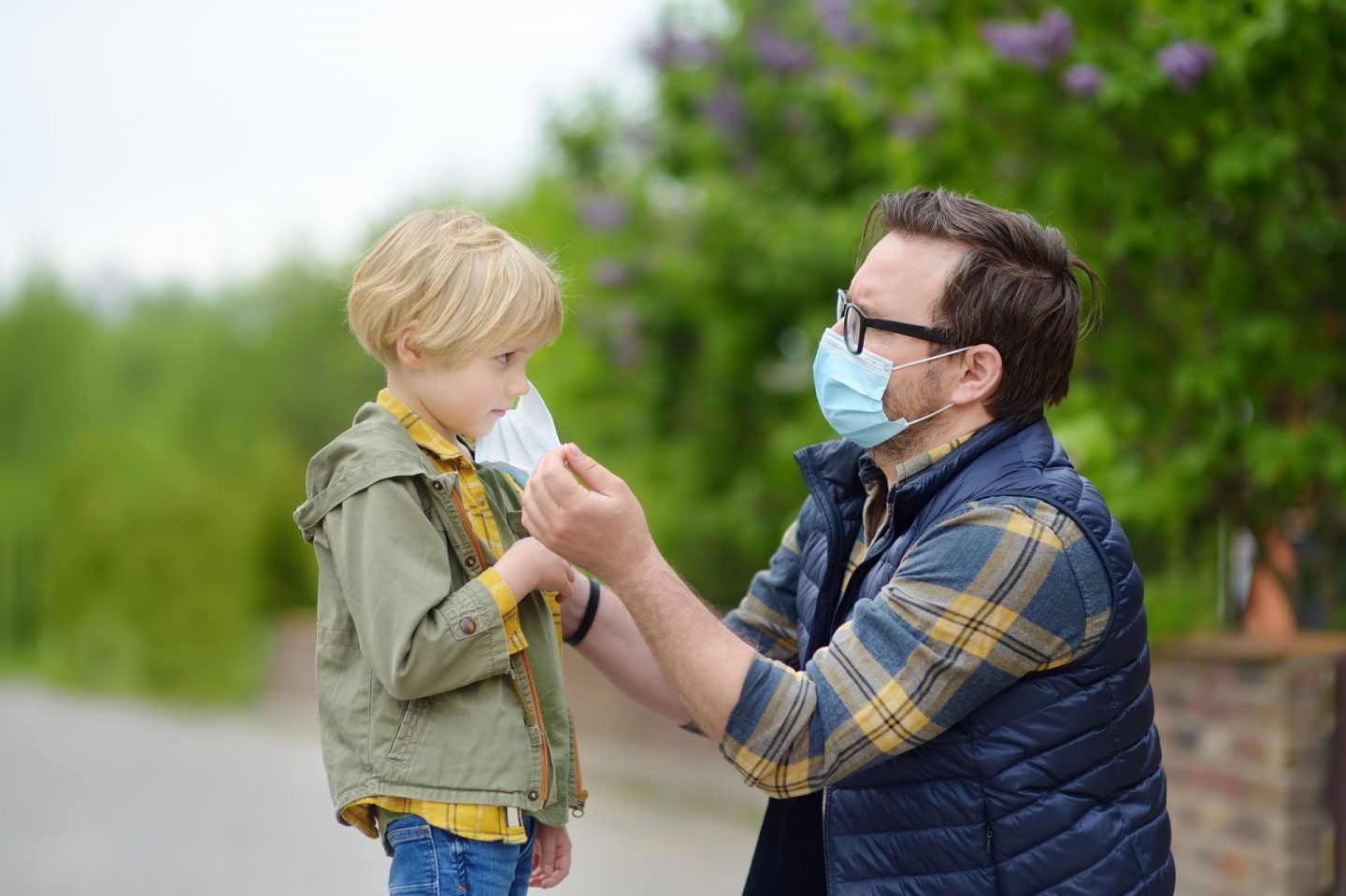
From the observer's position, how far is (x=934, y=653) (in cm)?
217

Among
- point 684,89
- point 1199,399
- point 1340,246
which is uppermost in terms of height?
point 684,89

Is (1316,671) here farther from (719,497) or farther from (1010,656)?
(719,497)

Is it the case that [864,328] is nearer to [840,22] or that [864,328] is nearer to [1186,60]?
[1186,60]

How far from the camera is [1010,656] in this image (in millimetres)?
2176

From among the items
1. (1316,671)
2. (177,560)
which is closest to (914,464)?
(1316,671)

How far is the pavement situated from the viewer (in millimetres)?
7302

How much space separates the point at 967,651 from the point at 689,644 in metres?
0.43

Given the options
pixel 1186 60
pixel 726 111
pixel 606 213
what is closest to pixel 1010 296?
pixel 1186 60

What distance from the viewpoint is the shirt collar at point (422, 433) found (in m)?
2.38

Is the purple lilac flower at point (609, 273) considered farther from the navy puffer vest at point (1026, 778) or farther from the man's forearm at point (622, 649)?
the navy puffer vest at point (1026, 778)

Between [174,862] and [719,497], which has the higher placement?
[719,497]

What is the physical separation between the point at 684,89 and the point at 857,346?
5964 millimetres

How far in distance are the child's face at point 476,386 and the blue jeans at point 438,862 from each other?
2.19 ft

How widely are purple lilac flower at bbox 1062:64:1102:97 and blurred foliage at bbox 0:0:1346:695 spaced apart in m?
0.02
